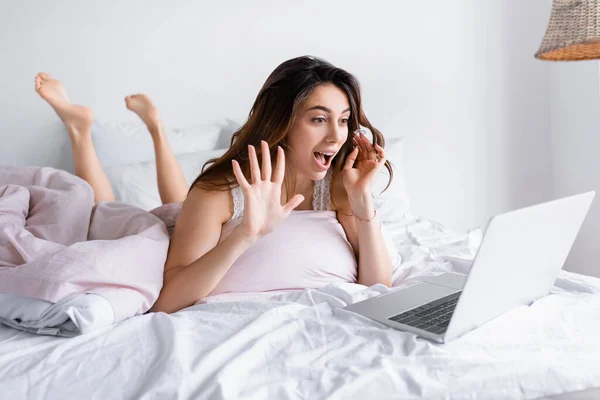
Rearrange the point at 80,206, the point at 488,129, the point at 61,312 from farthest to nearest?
the point at 488,129 → the point at 80,206 → the point at 61,312

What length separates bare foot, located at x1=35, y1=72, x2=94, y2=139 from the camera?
6.92 feet

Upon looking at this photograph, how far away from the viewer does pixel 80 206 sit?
1706mm

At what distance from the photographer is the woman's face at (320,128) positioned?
1.57 meters

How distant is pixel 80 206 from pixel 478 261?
1155mm

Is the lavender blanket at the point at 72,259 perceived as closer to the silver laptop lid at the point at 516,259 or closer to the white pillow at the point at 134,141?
the white pillow at the point at 134,141

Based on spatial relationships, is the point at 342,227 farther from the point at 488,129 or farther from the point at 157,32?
the point at 488,129

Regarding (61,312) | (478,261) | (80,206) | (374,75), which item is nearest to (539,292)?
(478,261)

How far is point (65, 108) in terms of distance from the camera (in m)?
2.11

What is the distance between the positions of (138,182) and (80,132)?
0.27 meters

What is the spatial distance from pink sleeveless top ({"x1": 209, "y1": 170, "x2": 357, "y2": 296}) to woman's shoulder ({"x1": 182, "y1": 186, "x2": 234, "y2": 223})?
0.02 metres

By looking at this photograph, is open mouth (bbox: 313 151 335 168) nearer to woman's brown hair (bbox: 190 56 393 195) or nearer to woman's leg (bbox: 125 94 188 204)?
woman's brown hair (bbox: 190 56 393 195)

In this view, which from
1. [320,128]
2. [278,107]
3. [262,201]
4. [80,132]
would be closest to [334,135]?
[320,128]

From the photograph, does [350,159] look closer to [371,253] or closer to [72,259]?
[371,253]

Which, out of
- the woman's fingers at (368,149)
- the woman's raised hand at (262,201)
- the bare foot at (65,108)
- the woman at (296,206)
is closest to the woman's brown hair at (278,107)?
the woman at (296,206)
